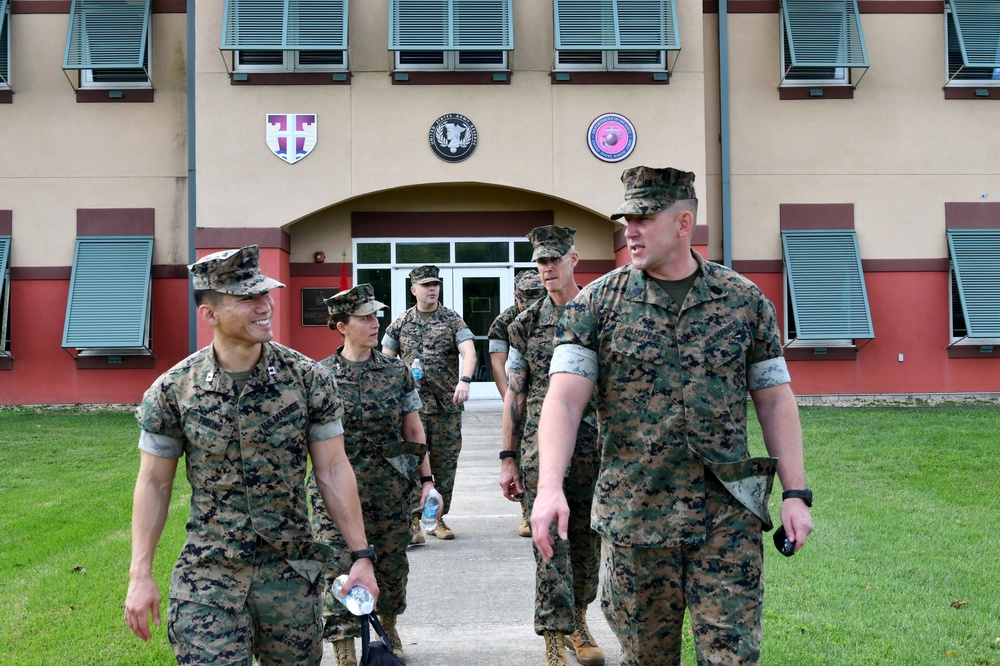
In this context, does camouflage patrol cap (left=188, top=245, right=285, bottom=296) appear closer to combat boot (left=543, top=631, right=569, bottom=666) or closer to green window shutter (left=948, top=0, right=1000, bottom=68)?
combat boot (left=543, top=631, right=569, bottom=666)

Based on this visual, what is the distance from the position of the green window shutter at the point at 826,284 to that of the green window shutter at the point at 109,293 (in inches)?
441

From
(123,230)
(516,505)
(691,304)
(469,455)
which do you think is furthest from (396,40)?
(691,304)

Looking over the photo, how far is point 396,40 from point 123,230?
19.2ft

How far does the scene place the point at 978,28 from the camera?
18062 mm

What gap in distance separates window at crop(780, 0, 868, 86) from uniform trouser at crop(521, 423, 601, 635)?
13.7m

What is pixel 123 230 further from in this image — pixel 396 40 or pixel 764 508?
pixel 764 508

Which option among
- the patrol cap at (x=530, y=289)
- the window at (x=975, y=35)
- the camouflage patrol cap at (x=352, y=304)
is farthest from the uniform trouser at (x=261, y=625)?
the window at (x=975, y=35)

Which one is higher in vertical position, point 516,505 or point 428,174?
point 428,174

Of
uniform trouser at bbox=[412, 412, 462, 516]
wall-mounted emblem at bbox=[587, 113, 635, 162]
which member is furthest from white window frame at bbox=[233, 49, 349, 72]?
uniform trouser at bbox=[412, 412, 462, 516]

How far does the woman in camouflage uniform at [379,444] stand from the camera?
5.74 meters

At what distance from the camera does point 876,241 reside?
18.2 m

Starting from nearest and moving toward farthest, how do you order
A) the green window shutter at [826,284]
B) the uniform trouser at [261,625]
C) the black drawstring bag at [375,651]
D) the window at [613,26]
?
the uniform trouser at [261,625] → the black drawstring bag at [375,651] → the window at [613,26] → the green window shutter at [826,284]

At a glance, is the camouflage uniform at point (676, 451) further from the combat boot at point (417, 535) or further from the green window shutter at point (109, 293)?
the green window shutter at point (109, 293)

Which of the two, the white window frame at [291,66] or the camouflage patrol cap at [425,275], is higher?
the white window frame at [291,66]
